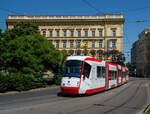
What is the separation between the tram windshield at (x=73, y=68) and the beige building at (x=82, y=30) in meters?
56.4

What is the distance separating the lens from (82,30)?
75.9m

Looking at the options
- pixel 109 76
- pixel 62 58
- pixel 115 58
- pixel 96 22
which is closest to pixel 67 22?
pixel 96 22

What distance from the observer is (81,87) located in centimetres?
1616

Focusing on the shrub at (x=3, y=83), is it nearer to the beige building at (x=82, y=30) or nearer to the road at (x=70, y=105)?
the road at (x=70, y=105)

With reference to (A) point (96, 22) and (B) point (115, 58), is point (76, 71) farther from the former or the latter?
(A) point (96, 22)

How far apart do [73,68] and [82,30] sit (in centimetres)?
5994

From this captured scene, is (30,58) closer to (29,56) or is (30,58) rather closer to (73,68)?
(29,56)

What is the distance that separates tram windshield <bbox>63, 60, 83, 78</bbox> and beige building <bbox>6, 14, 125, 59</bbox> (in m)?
56.4

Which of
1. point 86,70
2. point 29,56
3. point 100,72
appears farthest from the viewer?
point 29,56

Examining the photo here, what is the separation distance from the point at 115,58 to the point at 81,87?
5039 centimetres

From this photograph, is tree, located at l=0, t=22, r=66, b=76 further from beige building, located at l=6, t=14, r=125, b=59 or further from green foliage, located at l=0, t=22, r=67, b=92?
beige building, located at l=6, t=14, r=125, b=59

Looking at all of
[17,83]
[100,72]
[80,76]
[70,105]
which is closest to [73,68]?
[80,76]

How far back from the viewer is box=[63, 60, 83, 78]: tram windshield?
53.9 feet

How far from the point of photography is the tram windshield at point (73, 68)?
16.4m
